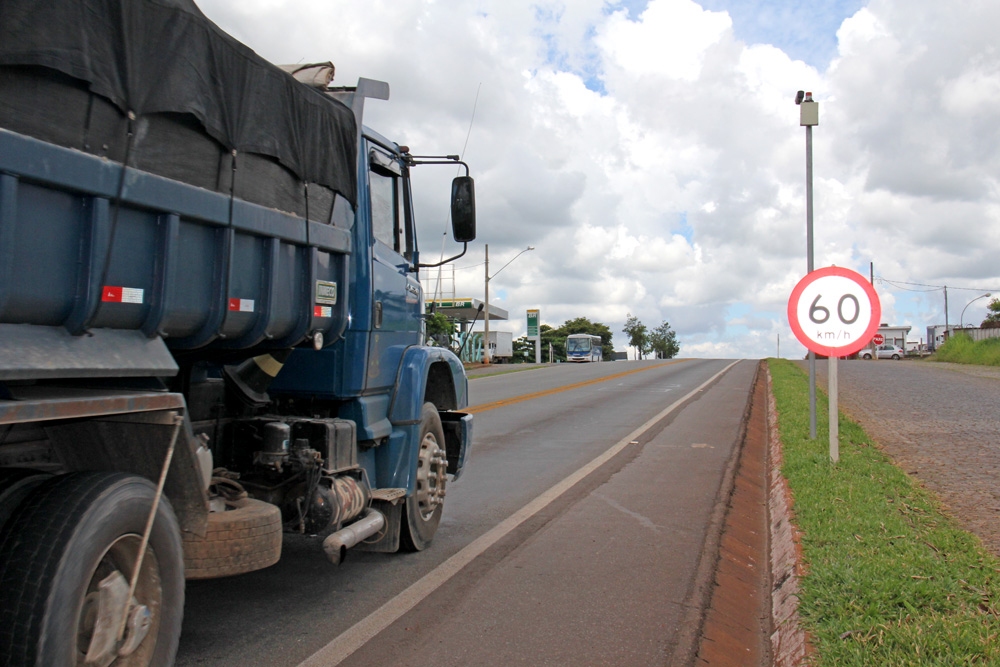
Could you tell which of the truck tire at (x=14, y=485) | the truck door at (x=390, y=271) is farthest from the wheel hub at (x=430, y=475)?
the truck tire at (x=14, y=485)

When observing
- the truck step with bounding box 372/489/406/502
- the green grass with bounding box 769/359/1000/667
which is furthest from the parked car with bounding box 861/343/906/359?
the truck step with bounding box 372/489/406/502

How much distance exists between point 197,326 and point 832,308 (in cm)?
634

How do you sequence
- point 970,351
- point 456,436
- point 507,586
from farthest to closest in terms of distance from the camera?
point 970,351, point 456,436, point 507,586

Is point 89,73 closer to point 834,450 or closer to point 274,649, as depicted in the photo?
point 274,649

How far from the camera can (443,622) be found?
4.12 meters

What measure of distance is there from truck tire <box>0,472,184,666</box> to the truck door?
2.09 m

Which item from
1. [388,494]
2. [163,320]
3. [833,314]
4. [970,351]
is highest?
[970,351]

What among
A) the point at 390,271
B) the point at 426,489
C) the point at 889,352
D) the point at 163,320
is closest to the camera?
the point at 163,320

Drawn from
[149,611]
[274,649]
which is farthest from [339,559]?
[149,611]

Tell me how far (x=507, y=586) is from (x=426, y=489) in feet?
3.05

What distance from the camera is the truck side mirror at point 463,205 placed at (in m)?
5.61

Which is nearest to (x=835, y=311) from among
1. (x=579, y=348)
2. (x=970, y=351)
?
(x=970, y=351)

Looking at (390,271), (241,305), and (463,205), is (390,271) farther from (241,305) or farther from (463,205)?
(241,305)

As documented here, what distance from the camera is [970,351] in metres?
39.5
